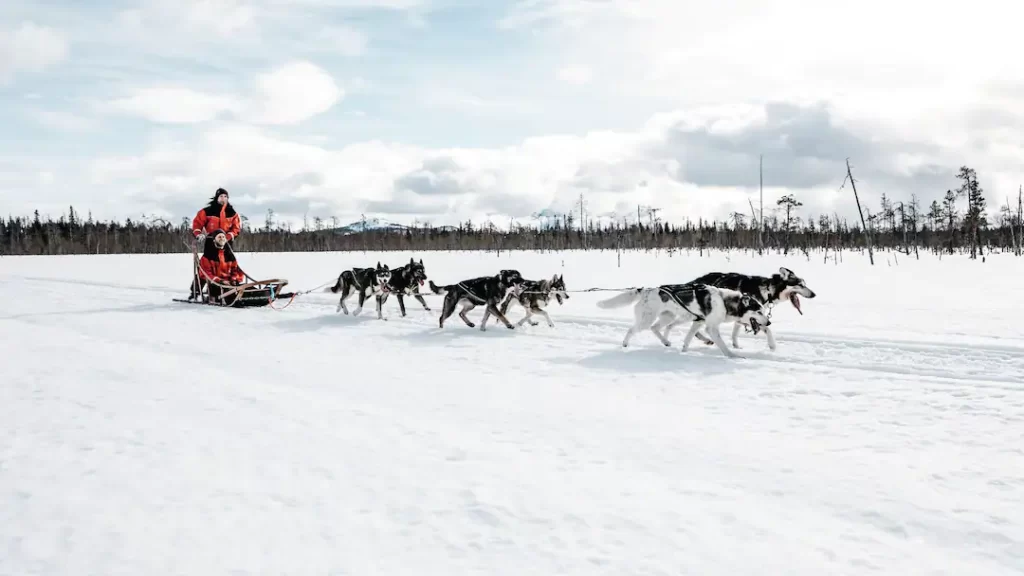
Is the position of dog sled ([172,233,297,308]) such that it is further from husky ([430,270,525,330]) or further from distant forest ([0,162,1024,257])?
distant forest ([0,162,1024,257])

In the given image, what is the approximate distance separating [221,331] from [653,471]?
7598 millimetres

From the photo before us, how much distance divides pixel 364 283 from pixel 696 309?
5963 millimetres

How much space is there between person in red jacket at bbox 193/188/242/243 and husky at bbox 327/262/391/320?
3011mm

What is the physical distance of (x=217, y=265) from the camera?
13.4 meters

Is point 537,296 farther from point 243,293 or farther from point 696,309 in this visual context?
point 243,293

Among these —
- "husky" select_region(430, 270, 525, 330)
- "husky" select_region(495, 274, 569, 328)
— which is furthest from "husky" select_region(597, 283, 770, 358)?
"husky" select_region(430, 270, 525, 330)

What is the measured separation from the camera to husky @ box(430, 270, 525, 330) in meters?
9.84

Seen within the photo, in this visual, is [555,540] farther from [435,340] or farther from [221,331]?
[221,331]

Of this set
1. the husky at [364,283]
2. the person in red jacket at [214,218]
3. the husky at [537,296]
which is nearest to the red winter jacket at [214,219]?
the person in red jacket at [214,218]

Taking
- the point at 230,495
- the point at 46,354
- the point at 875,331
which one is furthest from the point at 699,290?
the point at 46,354

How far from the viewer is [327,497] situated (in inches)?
144

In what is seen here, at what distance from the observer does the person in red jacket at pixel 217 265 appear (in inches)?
522

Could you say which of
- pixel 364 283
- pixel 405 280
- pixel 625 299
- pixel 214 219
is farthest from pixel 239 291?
pixel 625 299

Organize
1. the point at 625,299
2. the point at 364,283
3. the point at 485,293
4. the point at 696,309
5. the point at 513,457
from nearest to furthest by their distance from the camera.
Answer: the point at 513,457, the point at 696,309, the point at 625,299, the point at 485,293, the point at 364,283
